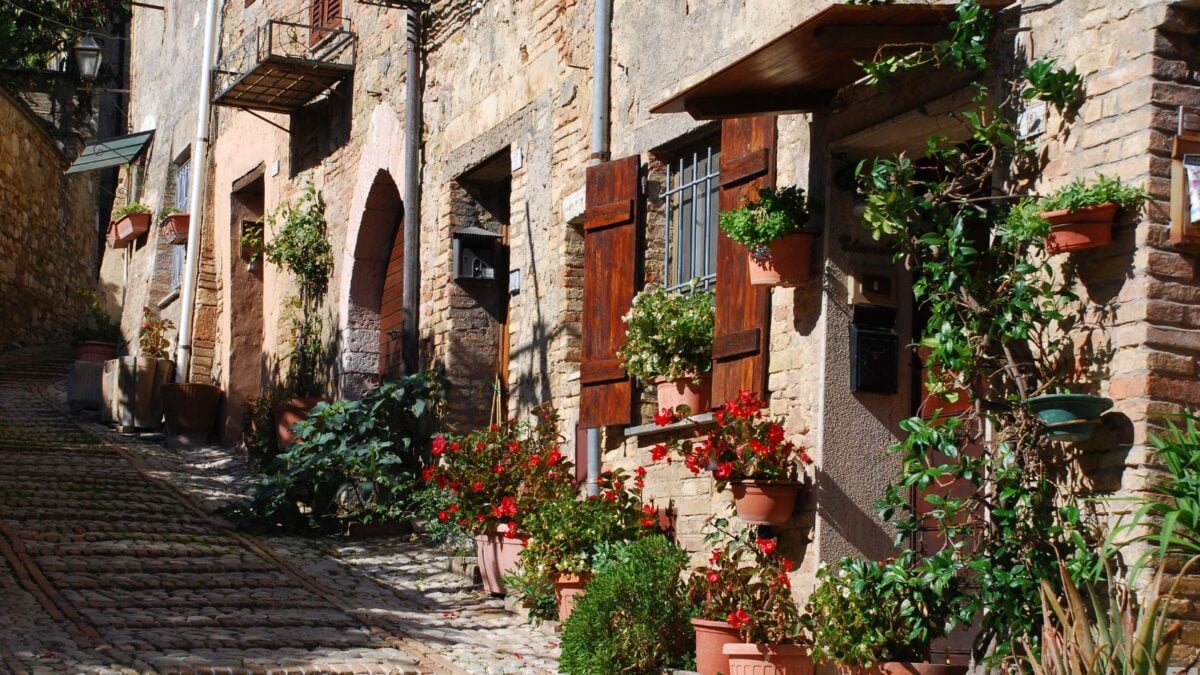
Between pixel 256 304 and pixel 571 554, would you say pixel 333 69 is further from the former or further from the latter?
pixel 571 554

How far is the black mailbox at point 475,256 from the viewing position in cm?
1151

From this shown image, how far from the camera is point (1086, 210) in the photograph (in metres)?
5.55

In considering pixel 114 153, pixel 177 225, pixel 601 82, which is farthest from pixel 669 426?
pixel 114 153

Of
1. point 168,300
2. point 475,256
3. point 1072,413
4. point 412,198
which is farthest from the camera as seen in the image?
point 168,300

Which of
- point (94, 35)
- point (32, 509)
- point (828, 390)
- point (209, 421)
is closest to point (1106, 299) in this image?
point (828, 390)

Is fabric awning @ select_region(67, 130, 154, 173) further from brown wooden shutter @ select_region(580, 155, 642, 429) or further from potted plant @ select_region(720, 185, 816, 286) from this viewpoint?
potted plant @ select_region(720, 185, 816, 286)

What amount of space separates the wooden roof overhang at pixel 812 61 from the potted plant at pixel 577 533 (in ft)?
6.86

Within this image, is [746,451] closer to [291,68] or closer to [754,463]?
[754,463]

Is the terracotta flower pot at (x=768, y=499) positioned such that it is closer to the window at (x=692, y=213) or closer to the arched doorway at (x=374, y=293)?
the window at (x=692, y=213)

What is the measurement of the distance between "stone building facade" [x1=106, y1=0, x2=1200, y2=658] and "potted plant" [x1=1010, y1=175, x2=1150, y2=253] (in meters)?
0.06

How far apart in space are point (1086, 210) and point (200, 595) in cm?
532

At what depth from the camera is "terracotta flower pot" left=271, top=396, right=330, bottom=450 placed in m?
13.0

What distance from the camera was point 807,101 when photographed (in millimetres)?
7254

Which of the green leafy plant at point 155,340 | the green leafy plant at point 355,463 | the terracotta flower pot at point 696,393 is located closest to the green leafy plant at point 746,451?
the terracotta flower pot at point 696,393
